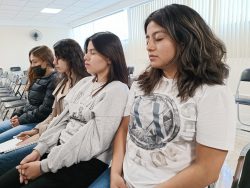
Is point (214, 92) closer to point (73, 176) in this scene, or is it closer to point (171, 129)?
point (171, 129)

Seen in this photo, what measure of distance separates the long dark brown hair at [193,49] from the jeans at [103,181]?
523mm

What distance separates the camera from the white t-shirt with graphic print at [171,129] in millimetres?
807

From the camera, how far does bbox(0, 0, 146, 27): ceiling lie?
6.63 meters

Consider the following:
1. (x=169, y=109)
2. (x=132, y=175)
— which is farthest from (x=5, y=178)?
(x=169, y=109)

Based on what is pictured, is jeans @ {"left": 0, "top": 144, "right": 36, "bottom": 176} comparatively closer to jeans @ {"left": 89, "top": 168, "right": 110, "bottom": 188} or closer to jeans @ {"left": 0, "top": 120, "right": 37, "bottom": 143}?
jeans @ {"left": 0, "top": 120, "right": 37, "bottom": 143}

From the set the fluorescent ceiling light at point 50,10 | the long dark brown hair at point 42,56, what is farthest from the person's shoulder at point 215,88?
the fluorescent ceiling light at point 50,10

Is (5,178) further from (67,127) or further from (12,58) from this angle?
(12,58)

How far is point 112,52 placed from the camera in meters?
1.33

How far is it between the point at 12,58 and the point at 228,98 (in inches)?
398

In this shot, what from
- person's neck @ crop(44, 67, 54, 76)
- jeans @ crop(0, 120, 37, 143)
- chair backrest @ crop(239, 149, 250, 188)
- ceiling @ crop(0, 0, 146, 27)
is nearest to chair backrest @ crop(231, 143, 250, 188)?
chair backrest @ crop(239, 149, 250, 188)

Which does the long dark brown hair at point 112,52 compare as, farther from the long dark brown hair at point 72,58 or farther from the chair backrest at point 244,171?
the chair backrest at point 244,171

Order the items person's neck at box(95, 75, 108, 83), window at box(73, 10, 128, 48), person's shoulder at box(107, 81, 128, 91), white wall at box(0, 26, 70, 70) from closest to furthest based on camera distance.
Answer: person's shoulder at box(107, 81, 128, 91) → person's neck at box(95, 75, 108, 83) → window at box(73, 10, 128, 48) → white wall at box(0, 26, 70, 70)

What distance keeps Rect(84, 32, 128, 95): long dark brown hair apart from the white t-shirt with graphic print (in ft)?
1.10

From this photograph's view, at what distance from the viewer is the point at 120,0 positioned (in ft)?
22.6
